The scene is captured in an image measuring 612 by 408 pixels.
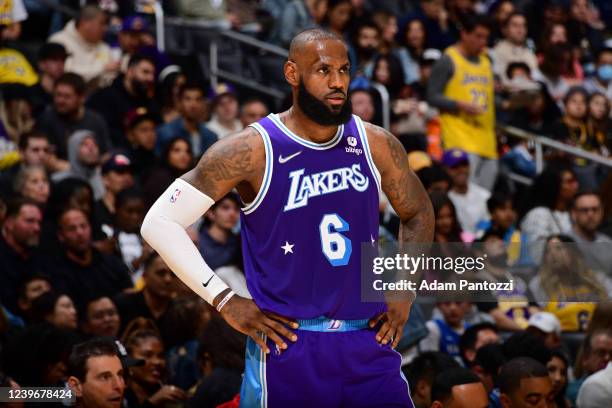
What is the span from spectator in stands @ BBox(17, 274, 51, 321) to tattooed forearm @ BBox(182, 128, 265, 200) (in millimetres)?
3420

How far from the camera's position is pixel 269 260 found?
5.10 m

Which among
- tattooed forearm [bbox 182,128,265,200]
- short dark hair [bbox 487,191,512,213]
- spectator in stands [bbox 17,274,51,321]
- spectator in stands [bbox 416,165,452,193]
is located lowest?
spectator in stands [bbox 17,274,51,321]

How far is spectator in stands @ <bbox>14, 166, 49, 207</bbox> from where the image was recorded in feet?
30.8

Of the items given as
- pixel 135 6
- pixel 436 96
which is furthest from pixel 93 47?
pixel 436 96

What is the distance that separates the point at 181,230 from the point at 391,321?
92 centimetres

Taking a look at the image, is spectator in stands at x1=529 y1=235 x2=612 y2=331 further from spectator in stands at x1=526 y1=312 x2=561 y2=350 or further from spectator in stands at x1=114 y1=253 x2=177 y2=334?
spectator in stands at x1=114 y1=253 x2=177 y2=334

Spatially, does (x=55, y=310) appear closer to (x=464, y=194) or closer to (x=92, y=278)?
(x=92, y=278)

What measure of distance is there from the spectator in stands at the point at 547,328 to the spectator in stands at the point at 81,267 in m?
2.86

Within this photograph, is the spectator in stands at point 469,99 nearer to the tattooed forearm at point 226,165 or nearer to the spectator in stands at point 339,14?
the spectator in stands at point 339,14

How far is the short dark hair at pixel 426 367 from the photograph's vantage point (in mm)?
7496

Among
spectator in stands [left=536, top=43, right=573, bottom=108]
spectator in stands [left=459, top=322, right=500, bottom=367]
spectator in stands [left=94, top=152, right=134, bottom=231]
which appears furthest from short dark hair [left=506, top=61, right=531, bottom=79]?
spectator in stands [left=459, top=322, right=500, bottom=367]

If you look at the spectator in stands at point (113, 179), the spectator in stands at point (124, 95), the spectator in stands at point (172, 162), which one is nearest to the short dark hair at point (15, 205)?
the spectator in stands at point (113, 179)

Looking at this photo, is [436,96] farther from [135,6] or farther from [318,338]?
[318,338]

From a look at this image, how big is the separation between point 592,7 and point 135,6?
692 centimetres
